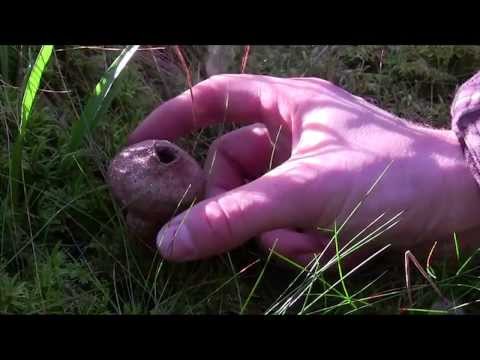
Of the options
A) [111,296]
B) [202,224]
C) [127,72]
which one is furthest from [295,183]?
[127,72]

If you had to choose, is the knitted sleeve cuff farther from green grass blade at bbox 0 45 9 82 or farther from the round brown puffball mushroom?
green grass blade at bbox 0 45 9 82

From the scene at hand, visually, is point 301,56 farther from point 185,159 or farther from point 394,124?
point 185,159

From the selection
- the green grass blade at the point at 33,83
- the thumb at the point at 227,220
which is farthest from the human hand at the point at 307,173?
the green grass blade at the point at 33,83

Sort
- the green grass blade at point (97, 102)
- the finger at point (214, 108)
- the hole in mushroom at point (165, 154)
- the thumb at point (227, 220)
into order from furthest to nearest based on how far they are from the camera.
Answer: the finger at point (214, 108) < the green grass blade at point (97, 102) < the hole in mushroom at point (165, 154) < the thumb at point (227, 220)

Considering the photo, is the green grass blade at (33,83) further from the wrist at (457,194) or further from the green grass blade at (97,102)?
the wrist at (457,194)

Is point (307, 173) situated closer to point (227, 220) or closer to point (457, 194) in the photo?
point (227, 220)

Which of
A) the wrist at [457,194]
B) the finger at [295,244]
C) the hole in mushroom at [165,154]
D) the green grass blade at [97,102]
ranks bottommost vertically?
the finger at [295,244]

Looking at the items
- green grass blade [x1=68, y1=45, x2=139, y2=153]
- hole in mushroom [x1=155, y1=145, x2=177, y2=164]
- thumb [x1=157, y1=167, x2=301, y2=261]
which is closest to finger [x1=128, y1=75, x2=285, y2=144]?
green grass blade [x1=68, y1=45, x2=139, y2=153]

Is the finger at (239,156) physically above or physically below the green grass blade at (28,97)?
below
